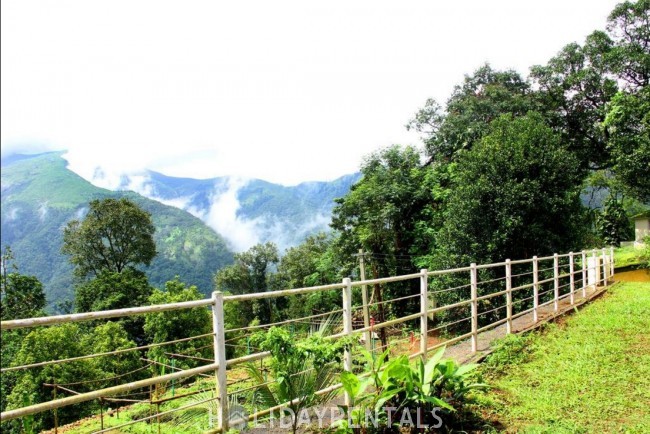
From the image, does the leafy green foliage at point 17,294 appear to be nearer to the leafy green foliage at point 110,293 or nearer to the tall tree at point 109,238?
the leafy green foliage at point 110,293

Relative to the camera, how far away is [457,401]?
380cm

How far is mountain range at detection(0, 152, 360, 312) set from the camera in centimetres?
8038

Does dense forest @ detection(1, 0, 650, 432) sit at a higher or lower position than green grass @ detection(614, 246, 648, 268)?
higher

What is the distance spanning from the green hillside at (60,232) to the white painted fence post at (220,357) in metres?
75.7

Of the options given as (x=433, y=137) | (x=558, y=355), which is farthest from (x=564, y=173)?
(x=558, y=355)

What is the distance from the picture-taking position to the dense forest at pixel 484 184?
15.6 meters

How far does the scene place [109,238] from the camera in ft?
120

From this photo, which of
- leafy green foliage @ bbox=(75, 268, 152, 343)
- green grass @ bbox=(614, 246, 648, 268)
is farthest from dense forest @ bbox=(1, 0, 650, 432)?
leafy green foliage @ bbox=(75, 268, 152, 343)

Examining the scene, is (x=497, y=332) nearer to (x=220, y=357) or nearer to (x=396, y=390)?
(x=396, y=390)

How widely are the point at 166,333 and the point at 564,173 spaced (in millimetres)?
19976

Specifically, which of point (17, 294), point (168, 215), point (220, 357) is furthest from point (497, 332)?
point (168, 215)

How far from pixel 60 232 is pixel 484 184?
86716 mm

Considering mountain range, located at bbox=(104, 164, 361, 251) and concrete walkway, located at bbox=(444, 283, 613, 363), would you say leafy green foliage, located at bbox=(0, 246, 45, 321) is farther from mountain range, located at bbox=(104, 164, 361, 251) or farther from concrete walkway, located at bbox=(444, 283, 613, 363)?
mountain range, located at bbox=(104, 164, 361, 251)

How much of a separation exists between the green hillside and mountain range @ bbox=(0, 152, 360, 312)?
164mm
